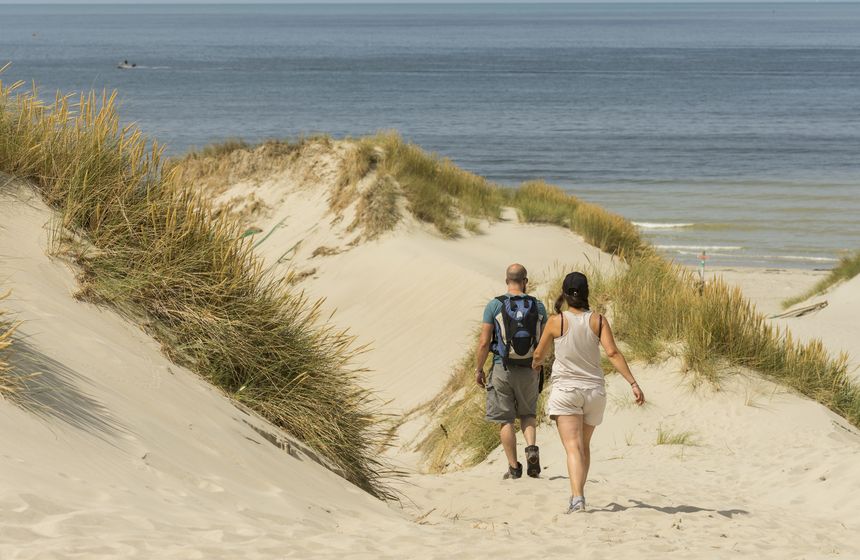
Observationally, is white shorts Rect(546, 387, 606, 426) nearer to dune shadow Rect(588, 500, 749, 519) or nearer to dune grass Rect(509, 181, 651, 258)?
dune shadow Rect(588, 500, 749, 519)

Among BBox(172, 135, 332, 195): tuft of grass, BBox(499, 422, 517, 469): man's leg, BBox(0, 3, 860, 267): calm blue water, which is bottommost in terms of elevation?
BBox(499, 422, 517, 469): man's leg

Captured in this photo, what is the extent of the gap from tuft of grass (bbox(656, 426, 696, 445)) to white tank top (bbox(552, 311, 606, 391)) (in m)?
2.94

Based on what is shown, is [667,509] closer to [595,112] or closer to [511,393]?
[511,393]

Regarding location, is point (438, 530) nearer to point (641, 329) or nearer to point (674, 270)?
point (641, 329)

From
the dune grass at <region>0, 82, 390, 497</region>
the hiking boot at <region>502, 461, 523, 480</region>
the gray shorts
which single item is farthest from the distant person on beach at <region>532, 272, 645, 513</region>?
the dune grass at <region>0, 82, 390, 497</region>

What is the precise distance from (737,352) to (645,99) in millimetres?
60652

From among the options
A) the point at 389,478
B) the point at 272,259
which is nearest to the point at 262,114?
the point at 272,259

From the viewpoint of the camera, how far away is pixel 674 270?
13297mm

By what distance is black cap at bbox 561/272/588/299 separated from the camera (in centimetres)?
650

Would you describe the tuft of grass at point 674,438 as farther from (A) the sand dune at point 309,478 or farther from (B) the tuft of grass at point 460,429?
(B) the tuft of grass at point 460,429

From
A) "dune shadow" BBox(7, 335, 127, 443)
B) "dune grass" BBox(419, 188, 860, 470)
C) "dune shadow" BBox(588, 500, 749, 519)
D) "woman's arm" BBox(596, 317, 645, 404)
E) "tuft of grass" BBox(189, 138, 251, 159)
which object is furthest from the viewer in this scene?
"tuft of grass" BBox(189, 138, 251, 159)

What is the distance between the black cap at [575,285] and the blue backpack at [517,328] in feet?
2.95

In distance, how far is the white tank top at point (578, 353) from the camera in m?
6.52

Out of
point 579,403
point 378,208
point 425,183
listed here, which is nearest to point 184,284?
point 579,403
